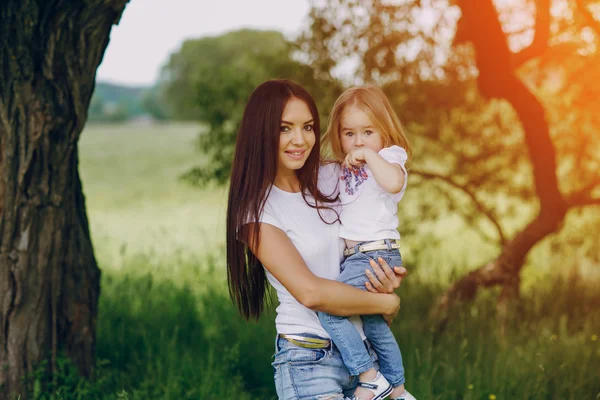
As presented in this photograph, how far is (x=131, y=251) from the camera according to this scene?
873 cm

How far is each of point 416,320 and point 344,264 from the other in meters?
2.66

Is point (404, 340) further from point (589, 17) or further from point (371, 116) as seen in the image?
point (589, 17)

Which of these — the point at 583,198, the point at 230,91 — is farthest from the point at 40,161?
the point at 583,198

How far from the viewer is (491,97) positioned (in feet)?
17.4

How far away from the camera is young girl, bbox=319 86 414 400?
253 centimetres

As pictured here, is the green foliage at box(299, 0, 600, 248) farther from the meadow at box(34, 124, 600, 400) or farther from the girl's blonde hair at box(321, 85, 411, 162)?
the girl's blonde hair at box(321, 85, 411, 162)

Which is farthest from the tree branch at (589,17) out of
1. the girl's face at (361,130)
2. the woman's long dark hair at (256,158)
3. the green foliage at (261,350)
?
the woman's long dark hair at (256,158)

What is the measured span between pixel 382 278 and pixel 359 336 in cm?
25

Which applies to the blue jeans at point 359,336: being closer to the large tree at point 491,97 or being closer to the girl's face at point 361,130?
the girl's face at point 361,130

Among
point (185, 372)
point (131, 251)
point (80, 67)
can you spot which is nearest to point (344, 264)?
point (185, 372)

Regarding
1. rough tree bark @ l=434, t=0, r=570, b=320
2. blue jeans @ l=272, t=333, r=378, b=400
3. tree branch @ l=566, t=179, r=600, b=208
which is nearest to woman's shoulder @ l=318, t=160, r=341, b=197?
blue jeans @ l=272, t=333, r=378, b=400

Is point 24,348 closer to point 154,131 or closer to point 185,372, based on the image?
point 185,372

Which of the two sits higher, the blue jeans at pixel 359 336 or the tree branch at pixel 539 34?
the tree branch at pixel 539 34

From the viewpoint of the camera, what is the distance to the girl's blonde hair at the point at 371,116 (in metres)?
2.83
